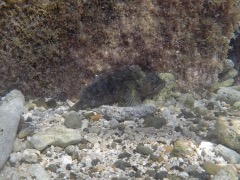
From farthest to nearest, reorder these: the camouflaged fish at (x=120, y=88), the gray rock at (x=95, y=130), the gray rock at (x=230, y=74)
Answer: the gray rock at (x=230, y=74) → the camouflaged fish at (x=120, y=88) → the gray rock at (x=95, y=130)

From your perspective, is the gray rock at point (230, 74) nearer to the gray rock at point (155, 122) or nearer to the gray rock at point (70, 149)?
the gray rock at point (155, 122)

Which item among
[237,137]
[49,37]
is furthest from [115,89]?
[237,137]

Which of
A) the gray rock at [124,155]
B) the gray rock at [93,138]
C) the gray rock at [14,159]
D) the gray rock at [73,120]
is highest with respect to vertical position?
the gray rock at [73,120]

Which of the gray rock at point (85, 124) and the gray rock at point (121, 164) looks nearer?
the gray rock at point (121, 164)

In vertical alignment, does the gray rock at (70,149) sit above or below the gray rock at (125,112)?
below

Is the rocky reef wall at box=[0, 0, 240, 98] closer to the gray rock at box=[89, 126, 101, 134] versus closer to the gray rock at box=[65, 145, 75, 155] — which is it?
the gray rock at box=[89, 126, 101, 134]

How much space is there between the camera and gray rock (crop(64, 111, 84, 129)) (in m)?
3.85

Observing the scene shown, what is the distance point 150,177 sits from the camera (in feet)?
10.2

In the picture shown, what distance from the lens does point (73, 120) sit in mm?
3902

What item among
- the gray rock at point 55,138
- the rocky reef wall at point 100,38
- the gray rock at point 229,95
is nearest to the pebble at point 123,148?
the gray rock at point 55,138

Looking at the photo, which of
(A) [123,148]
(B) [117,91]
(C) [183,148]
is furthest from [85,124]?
(C) [183,148]

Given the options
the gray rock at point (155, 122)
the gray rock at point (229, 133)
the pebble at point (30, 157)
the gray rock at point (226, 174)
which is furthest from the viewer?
the gray rock at point (155, 122)

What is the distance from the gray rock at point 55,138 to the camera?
348 cm

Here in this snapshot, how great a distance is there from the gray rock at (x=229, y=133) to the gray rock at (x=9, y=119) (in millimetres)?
2383
